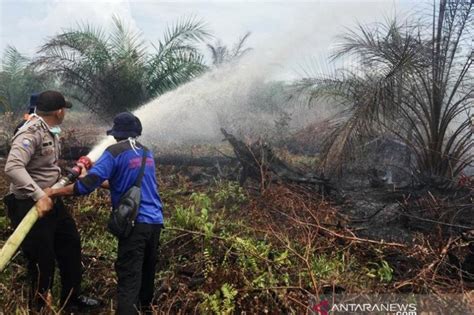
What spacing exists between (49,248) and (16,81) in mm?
14393

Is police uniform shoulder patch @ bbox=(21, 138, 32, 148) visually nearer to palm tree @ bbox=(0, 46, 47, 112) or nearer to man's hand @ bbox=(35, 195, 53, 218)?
man's hand @ bbox=(35, 195, 53, 218)

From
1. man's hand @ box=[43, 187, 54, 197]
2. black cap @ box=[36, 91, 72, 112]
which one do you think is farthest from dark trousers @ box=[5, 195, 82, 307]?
black cap @ box=[36, 91, 72, 112]

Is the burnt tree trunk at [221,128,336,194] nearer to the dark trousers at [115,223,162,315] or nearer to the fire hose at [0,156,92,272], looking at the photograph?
the dark trousers at [115,223,162,315]

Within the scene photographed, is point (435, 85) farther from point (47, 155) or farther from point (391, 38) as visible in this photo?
point (47, 155)

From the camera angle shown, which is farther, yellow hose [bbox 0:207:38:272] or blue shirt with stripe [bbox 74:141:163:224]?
blue shirt with stripe [bbox 74:141:163:224]

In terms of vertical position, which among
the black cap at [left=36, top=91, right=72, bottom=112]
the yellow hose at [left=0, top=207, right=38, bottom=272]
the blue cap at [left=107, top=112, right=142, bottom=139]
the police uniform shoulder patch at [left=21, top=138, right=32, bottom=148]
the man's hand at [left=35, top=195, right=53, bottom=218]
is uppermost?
the black cap at [left=36, top=91, right=72, bottom=112]

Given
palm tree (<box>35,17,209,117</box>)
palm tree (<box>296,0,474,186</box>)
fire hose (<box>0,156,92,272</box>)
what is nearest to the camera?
fire hose (<box>0,156,92,272</box>)

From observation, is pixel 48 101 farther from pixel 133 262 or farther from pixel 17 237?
pixel 133 262

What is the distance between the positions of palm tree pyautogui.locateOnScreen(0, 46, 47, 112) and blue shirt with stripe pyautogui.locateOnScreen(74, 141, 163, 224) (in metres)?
9.01

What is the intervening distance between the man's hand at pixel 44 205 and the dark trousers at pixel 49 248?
0.21 meters

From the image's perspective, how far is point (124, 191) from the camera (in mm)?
3367

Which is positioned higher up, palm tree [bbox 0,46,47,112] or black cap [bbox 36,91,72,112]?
black cap [bbox 36,91,72,112]

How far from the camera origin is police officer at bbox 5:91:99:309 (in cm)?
323

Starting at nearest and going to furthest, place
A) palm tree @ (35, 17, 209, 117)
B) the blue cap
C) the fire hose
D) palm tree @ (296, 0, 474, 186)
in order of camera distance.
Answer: the fire hose < the blue cap < palm tree @ (296, 0, 474, 186) < palm tree @ (35, 17, 209, 117)
